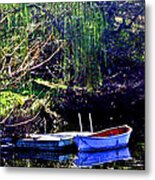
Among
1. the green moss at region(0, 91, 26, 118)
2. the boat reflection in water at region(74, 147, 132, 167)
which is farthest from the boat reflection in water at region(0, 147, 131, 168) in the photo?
the green moss at region(0, 91, 26, 118)

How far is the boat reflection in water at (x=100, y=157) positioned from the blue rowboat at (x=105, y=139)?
0.05 feet

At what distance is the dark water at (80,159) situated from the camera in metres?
1.54

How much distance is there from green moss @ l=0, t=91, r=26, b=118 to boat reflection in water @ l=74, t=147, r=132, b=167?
273 mm

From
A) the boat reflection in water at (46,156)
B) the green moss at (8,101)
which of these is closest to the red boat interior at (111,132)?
the boat reflection in water at (46,156)

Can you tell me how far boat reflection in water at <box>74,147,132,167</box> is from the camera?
5.08 feet

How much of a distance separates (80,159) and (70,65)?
316 millimetres

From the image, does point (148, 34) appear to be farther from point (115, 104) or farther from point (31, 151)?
point (31, 151)

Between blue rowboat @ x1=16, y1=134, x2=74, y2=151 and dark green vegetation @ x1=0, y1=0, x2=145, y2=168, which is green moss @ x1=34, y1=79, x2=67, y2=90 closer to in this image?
dark green vegetation @ x1=0, y1=0, x2=145, y2=168

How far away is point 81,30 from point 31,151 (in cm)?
44

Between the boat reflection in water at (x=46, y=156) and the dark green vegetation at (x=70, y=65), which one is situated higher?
the dark green vegetation at (x=70, y=65)

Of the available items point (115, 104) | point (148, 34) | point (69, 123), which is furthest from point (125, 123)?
point (148, 34)

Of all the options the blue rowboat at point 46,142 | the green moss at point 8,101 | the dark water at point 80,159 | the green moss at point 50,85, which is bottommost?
the dark water at point 80,159

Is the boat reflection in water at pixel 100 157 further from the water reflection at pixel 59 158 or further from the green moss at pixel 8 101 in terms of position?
the green moss at pixel 8 101

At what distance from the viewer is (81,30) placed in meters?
1.57
